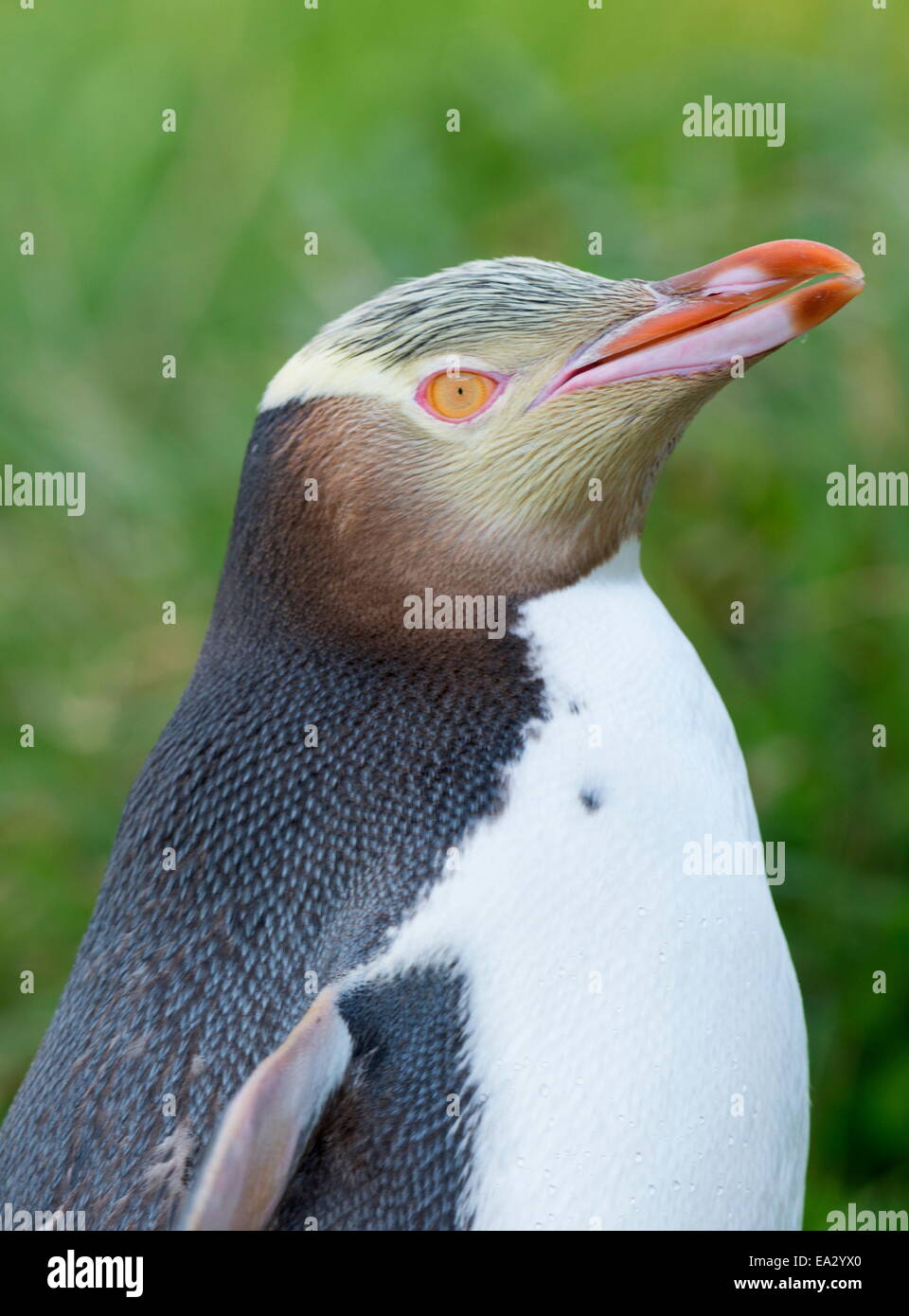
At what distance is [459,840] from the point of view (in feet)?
4.09

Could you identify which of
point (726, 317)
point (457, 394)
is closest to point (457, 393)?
point (457, 394)

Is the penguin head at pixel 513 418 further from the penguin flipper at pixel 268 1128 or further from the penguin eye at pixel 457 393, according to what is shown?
the penguin flipper at pixel 268 1128

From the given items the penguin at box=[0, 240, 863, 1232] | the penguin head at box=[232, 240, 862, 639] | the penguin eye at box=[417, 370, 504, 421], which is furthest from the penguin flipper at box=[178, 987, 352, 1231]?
the penguin eye at box=[417, 370, 504, 421]

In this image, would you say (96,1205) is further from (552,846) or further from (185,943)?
(552,846)

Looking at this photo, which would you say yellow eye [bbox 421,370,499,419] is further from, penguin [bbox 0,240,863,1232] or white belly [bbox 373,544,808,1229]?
white belly [bbox 373,544,808,1229]

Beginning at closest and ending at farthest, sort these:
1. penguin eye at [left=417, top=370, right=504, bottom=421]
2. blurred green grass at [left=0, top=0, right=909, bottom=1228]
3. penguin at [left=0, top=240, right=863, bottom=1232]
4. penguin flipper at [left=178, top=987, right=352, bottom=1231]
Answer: penguin flipper at [left=178, top=987, right=352, bottom=1231] → penguin at [left=0, top=240, right=863, bottom=1232] → penguin eye at [left=417, top=370, right=504, bottom=421] → blurred green grass at [left=0, top=0, right=909, bottom=1228]

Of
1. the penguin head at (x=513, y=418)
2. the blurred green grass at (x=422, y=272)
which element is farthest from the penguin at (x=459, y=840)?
the blurred green grass at (x=422, y=272)

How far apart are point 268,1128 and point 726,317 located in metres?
0.72

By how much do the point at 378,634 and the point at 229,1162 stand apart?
1.40 feet

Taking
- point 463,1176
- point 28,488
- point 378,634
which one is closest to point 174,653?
point 28,488

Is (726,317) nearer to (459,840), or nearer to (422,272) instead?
(459,840)

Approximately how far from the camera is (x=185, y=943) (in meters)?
1.27

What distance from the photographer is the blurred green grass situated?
7.48 ft
